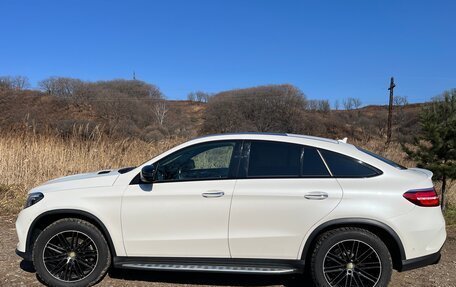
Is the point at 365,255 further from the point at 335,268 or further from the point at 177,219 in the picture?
the point at 177,219

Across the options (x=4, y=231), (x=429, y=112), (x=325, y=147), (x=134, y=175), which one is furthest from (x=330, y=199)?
(x=4, y=231)

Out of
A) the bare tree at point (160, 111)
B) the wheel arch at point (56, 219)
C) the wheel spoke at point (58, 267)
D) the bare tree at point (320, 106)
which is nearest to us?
the wheel arch at point (56, 219)

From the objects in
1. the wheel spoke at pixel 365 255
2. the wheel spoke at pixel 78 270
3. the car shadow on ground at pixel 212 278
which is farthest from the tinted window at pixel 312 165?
the wheel spoke at pixel 78 270

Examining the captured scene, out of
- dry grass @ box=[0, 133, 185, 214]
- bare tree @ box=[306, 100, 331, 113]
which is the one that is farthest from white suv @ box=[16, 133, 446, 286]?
bare tree @ box=[306, 100, 331, 113]

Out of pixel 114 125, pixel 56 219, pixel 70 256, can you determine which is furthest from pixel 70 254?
pixel 114 125

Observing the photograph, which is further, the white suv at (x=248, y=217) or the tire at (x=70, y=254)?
the tire at (x=70, y=254)

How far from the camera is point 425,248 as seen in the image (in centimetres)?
448

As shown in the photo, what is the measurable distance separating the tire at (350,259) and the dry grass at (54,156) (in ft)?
26.2

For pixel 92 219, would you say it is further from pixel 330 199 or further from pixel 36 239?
pixel 330 199

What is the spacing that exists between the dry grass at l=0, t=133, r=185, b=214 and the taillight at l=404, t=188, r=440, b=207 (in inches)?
341

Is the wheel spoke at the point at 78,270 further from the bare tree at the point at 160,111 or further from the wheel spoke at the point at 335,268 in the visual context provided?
the bare tree at the point at 160,111

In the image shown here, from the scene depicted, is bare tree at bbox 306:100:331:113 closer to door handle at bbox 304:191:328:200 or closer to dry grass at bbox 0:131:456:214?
dry grass at bbox 0:131:456:214

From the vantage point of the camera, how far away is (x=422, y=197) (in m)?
4.48

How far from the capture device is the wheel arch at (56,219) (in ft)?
15.9
